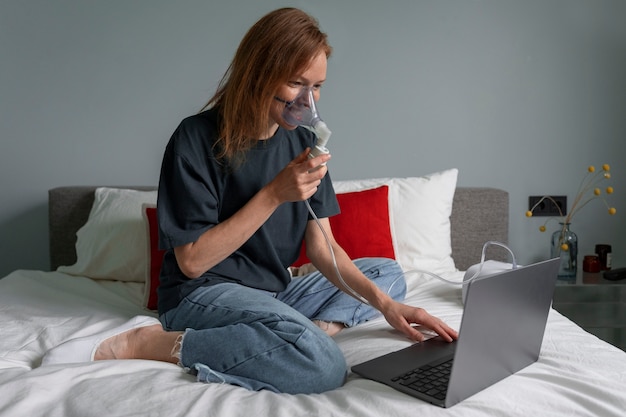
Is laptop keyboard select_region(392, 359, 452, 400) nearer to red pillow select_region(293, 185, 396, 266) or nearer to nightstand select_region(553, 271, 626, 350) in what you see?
red pillow select_region(293, 185, 396, 266)

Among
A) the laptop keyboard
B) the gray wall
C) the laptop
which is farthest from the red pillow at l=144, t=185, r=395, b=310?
the laptop keyboard

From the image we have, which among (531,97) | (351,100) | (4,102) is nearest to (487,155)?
(531,97)

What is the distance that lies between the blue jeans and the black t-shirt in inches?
2.7

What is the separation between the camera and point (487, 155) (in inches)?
95.9

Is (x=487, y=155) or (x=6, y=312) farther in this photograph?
(x=487, y=155)

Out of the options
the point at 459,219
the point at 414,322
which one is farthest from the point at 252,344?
the point at 459,219

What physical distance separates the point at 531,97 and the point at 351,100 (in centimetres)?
68

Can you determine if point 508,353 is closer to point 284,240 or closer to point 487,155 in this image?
point 284,240

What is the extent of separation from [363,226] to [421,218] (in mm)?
231

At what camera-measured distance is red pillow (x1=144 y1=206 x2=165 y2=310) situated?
1779 mm

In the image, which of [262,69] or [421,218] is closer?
[262,69]

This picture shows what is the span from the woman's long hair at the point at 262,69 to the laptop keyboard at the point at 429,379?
0.61m

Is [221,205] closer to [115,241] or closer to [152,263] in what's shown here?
[152,263]

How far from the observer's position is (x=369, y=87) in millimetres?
2402
